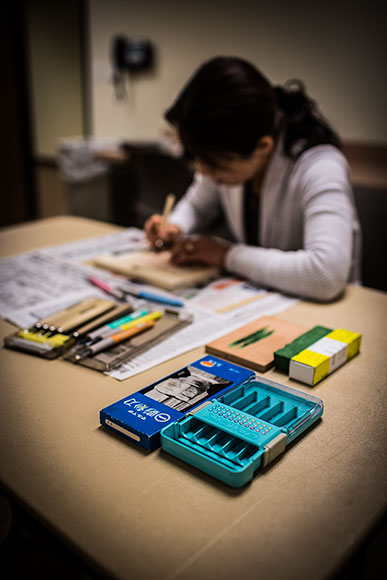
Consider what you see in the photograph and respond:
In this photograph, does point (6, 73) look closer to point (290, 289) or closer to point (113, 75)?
point (113, 75)

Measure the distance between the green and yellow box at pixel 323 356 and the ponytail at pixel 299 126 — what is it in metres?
0.60

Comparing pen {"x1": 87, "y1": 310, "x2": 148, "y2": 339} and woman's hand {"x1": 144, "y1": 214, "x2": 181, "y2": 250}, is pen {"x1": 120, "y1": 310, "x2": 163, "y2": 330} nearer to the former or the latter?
pen {"x1": 87, "y1": 310, "x2": 148, "y2": 339}

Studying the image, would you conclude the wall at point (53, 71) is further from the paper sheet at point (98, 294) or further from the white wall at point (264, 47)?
the paper sheet at point (98, 294)

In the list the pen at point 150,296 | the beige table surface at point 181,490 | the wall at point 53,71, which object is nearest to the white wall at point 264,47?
the wall at point 53,71

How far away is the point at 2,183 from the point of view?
4312mm

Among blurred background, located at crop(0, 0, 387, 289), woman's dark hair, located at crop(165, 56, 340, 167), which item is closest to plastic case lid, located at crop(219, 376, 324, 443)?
woman's dark hair, located at crop(165, 56, 340, 167)

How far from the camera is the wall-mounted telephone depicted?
363cm

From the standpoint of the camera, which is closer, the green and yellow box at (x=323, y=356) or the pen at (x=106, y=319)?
the green and yellow box at (x=323, y=356)

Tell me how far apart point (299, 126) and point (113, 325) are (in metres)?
0.74

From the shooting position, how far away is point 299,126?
123 centimetres

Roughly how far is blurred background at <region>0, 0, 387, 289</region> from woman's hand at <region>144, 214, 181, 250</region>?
0.53m

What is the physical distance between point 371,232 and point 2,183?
375 centimetres

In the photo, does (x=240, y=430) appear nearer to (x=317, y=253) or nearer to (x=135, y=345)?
(x=135, y=345)

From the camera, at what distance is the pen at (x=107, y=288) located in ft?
3.26
